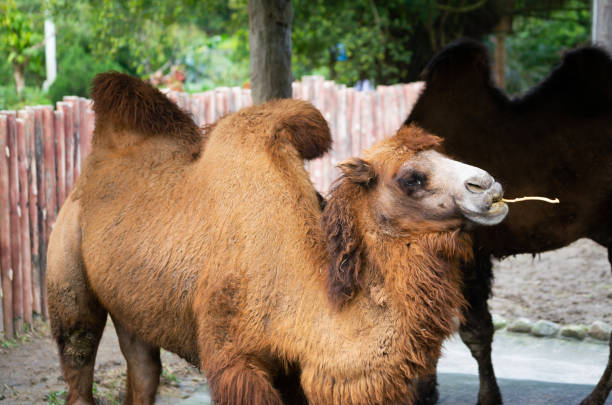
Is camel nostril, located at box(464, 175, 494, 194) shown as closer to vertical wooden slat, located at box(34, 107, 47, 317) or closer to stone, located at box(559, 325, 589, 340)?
stone, located at box(559, 325, 589, 340)

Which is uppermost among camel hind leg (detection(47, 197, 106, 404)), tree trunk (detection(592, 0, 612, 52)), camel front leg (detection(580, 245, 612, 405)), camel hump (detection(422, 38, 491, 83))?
tree trunk (detection(592, 0, 612, 52))

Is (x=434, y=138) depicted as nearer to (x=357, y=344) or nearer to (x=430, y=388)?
(x=357, y=344)

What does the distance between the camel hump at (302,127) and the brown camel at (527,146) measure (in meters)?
1.52

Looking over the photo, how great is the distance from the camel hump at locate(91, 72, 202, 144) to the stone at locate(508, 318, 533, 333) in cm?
434

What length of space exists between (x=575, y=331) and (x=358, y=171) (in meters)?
4.84

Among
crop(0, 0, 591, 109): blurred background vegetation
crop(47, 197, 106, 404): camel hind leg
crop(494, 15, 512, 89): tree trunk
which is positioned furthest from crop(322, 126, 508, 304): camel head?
crop(494, 15, 512, 89): tree trunk

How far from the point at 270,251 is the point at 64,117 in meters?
4.92

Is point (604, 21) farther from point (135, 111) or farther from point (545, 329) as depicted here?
point (135, 111)

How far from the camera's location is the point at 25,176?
731cm

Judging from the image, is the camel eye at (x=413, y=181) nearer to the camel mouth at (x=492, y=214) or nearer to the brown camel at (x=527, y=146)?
the camel mouth at (x=492, y=214)

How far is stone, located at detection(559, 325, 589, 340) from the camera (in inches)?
290

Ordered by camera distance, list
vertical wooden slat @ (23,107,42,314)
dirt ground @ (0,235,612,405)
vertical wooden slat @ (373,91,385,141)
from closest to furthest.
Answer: dirt ground @ (0,235,612,405) < vertical wooden slat @ (23,107,42,314) < vertical wooden slat @ (373,91,385,141)

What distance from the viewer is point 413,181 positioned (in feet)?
10.9

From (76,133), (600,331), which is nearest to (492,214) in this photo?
(600,331)
